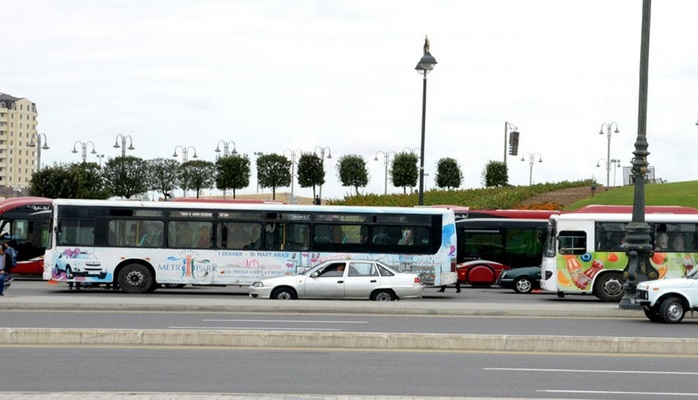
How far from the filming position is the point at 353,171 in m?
82.4

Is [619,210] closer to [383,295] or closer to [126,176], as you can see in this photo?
[383,295]

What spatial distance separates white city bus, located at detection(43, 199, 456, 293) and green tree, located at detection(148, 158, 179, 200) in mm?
46687

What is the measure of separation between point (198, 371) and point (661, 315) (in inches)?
486

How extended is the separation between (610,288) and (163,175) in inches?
2104

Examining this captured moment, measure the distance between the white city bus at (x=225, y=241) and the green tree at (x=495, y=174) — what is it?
167 ft

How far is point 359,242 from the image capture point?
3186 cm

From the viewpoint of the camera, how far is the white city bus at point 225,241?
102ft

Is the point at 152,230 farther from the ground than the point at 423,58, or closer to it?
closer to it

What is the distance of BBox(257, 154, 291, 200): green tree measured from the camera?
82500 millimetres

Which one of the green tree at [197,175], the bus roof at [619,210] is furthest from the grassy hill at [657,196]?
the green tree at [197,175]

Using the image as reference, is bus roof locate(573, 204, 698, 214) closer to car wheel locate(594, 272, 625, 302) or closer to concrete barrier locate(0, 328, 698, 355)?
car wheel locate(594, 272, 625, 302)

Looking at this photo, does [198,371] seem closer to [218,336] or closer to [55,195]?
[218,336]

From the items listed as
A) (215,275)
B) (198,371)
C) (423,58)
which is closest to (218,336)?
(198,371)

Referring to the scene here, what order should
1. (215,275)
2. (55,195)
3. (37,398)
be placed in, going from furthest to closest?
(55,195) → (215,275) → (37,398)
